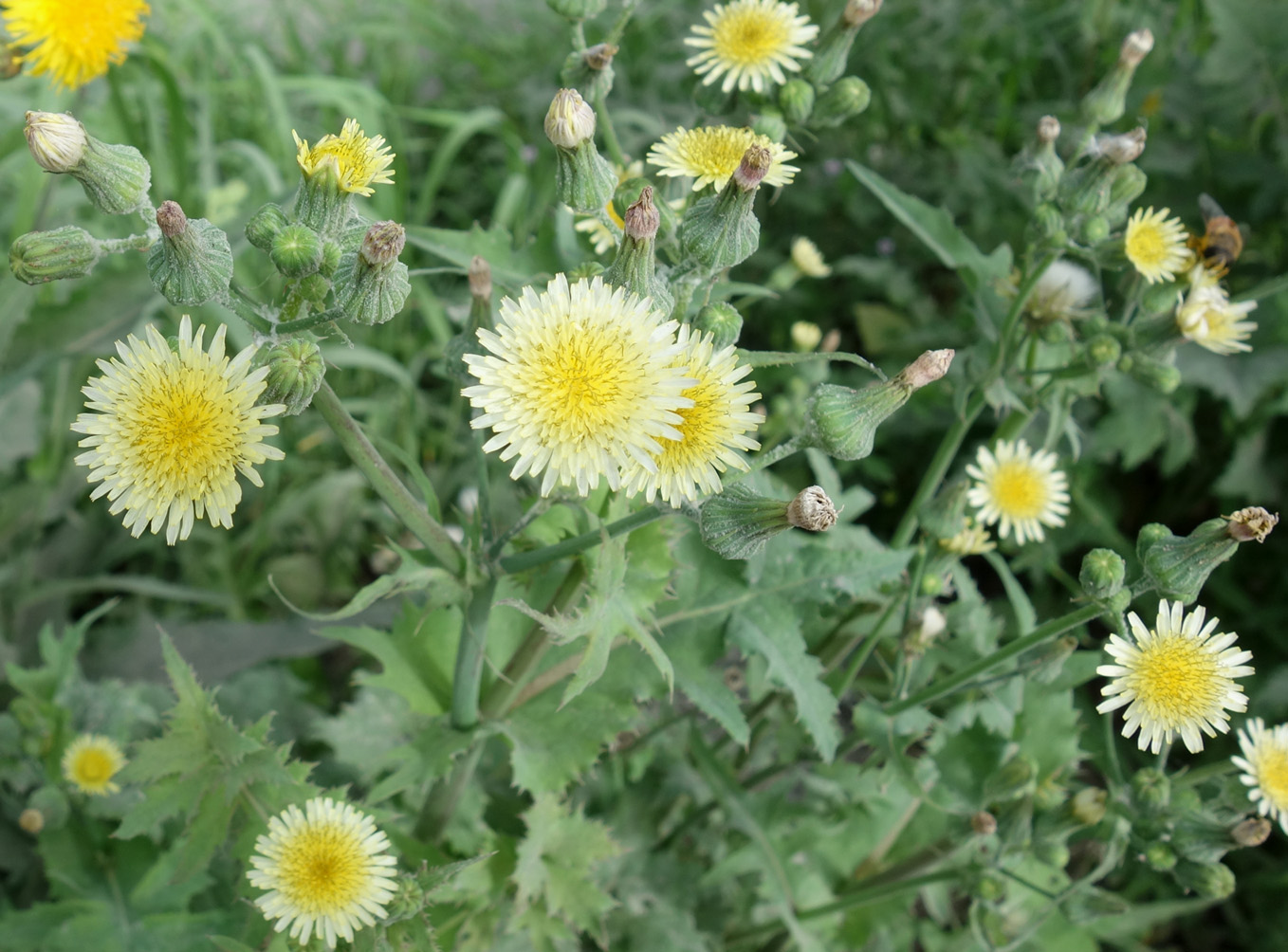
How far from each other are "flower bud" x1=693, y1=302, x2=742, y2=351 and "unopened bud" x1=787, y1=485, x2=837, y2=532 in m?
0.26

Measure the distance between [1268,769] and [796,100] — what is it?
59.5 inches

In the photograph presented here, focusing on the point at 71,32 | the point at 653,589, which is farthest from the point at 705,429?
the point at 71,32

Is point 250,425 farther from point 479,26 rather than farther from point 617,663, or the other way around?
point 479,26

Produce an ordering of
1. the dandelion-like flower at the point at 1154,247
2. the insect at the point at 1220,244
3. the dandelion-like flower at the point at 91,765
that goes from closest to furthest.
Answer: the dandelion-like flower at the point at 1154,247 → the insect at the point at 1220,244 → the dandelion-like flower at the point at 91,765

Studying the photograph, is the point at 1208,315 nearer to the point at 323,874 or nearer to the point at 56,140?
the point at 323,874

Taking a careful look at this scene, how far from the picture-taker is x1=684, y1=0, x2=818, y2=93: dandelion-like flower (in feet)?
6.36

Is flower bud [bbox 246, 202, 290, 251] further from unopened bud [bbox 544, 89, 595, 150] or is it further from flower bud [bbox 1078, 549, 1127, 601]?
flower bud [bbox 1078, 549, 1127, 601]

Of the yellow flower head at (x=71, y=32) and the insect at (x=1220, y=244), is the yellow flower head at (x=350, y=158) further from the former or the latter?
the insect at (x=1220, y=244)

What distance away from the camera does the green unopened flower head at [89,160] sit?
1.37 m

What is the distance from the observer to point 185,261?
4.35 ft

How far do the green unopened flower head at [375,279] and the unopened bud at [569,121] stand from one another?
299 millimetres

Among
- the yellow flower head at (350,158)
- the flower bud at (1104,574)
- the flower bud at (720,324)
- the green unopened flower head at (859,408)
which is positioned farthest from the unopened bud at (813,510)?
the yellow flower head at (350,158)

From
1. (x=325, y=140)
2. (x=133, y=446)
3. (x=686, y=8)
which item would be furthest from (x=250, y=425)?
(x=686, y=8)

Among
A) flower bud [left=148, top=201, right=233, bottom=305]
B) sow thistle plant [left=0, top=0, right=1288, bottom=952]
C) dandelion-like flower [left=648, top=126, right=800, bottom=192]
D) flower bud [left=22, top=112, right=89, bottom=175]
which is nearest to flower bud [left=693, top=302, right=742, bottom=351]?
sow thistle plant [left=0, top=0, right=1288, bottom=952]
